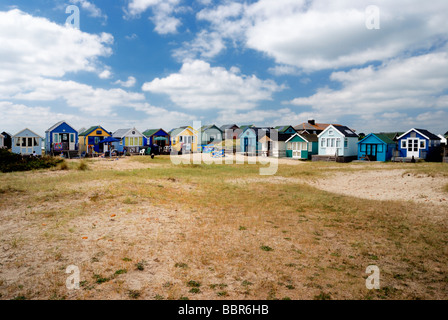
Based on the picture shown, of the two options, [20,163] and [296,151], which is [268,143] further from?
[20,163]

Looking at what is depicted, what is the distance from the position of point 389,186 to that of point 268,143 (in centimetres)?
3023

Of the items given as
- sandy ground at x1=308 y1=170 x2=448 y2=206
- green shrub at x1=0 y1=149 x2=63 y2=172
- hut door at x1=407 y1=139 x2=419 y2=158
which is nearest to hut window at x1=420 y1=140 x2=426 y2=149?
hut door at x1=407 y1=139 x2=419 y2=158

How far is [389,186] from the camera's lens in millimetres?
18391

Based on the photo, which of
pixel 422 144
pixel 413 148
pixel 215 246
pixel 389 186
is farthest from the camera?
pixel 413 148

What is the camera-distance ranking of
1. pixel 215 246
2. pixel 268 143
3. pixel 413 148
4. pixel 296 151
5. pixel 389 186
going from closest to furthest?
pixel 215 246, pixel 389 186, pixel 413 148, pixel 296 151, pixel 268 143

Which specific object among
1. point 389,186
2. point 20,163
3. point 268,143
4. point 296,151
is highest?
point 268,143

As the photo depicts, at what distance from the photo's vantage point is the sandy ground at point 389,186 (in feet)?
49.5

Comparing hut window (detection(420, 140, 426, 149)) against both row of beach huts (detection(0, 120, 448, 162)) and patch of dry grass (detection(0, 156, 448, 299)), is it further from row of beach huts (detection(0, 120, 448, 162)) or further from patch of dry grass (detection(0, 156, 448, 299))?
patch of dry grass (detection(0, 156, 448, 299))

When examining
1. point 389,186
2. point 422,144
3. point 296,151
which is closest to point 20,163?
point 389,186

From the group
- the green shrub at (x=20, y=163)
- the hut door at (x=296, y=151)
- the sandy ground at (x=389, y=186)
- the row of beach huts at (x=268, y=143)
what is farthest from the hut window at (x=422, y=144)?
the green shrub at (x=20, y=163)

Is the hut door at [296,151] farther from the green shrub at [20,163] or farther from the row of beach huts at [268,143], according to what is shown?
the green shrub at [20,163]

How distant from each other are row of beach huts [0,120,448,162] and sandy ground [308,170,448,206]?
18.1 meters

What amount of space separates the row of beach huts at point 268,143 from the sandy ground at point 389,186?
18.1 metres
